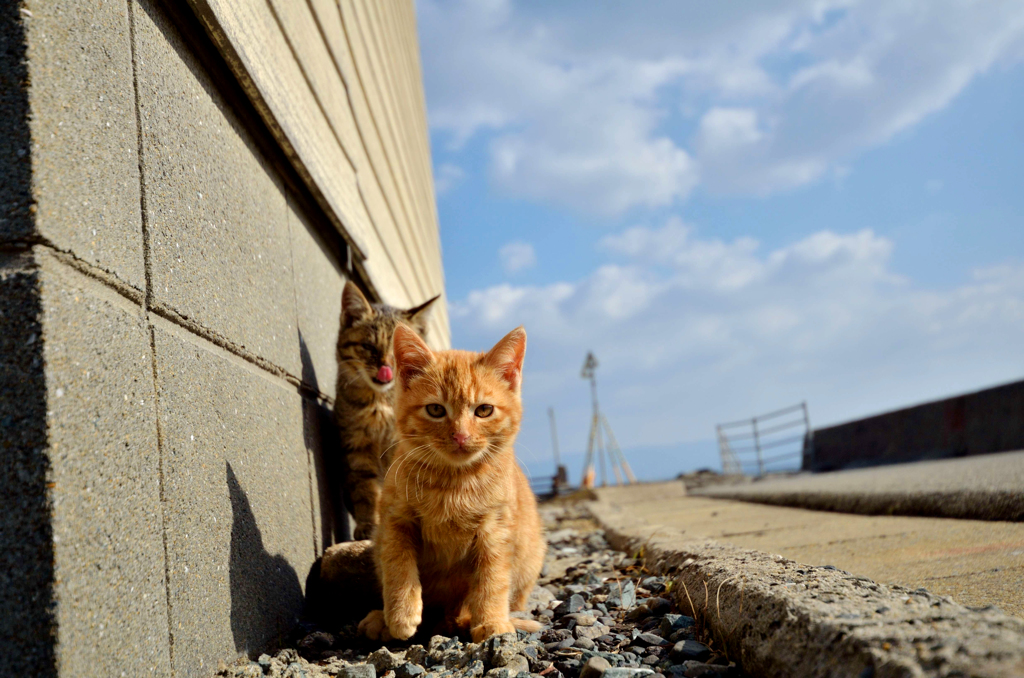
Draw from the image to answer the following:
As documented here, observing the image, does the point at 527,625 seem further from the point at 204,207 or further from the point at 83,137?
the point at 83,137

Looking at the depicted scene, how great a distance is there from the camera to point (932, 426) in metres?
8.27

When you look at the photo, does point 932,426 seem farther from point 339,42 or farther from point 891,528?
point 339,42

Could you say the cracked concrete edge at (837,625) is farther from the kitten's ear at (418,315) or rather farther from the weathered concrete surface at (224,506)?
the kitten's ear at (418,315)

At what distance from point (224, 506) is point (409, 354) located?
88 cm

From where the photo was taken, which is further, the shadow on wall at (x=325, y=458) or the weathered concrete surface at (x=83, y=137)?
the shadow on wall at (x=325, y=458)

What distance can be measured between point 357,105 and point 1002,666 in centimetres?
431

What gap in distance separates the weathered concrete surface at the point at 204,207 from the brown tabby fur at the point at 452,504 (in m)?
0.54

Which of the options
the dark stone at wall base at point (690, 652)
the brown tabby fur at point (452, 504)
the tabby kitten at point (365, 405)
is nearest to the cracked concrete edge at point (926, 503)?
the dark stone at wall base at point (690, 652)

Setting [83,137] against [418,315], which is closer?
[83,137]

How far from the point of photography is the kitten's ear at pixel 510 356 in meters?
2.46

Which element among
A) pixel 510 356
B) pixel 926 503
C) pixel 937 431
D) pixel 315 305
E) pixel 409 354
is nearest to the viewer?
pixel 409 354

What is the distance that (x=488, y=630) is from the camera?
2006mm

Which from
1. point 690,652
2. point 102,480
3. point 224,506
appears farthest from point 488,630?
point 102,480

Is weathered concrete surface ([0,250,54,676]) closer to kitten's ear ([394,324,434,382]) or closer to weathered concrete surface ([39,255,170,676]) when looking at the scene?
weathered concrete surface ([39,255,170,676])
